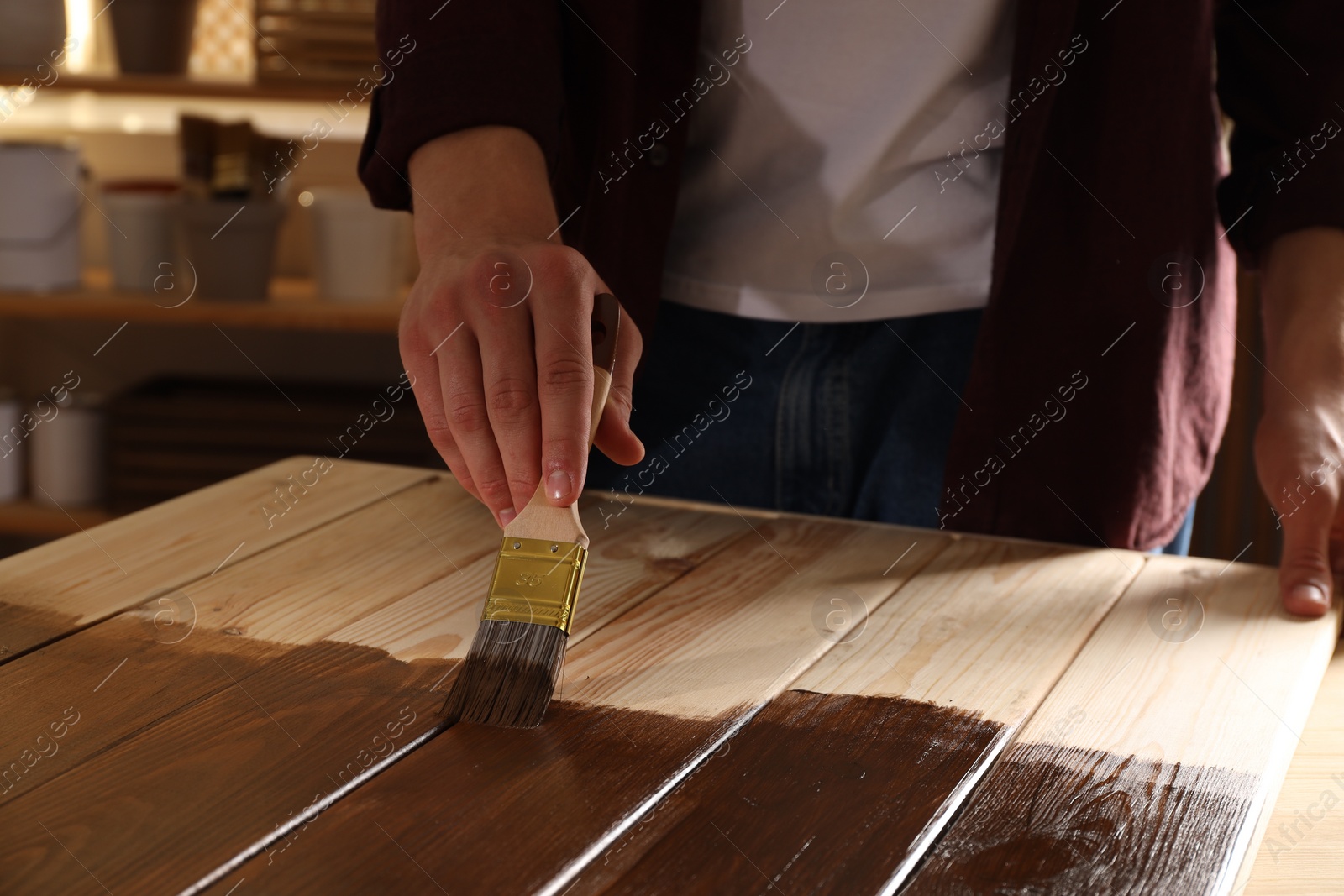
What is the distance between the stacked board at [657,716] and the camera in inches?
22.8

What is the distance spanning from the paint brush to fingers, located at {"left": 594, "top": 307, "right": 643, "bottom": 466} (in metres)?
0.03

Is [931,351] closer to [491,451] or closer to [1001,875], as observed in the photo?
[491,451]

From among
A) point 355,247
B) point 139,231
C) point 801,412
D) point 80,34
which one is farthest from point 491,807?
point 80,34

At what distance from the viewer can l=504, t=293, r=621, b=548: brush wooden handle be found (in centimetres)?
77

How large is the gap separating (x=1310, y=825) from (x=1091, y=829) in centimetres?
14

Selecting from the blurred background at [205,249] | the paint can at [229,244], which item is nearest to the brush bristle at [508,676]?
the blurred background at [205,249]

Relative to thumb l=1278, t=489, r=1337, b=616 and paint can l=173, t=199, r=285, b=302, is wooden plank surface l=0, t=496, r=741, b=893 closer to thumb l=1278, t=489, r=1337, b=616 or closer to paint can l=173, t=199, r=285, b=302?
thumb l=1278, t=489, r=1337, b=616

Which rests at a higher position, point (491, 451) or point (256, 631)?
point (491, 451)

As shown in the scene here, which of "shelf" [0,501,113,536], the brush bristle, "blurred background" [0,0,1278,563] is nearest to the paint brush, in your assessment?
the brush bristle

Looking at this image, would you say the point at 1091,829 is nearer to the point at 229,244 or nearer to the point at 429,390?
the point at 429,390

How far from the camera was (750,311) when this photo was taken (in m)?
1.13

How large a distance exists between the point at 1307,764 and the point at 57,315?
214 centimetres

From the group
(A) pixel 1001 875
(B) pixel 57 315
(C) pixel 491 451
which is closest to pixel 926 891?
(A) pixel 1001 875

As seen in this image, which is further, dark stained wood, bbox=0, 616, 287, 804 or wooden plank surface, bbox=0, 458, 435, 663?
wooden plank surface, bbox=0, 458, 435, 663
